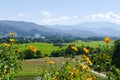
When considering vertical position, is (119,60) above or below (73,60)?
below

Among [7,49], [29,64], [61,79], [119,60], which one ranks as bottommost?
[29,64]

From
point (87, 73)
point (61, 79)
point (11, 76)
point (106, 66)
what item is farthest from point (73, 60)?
point (11, 76)

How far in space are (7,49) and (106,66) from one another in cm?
222

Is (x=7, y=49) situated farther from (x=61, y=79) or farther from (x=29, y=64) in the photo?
(x=29, y=64)

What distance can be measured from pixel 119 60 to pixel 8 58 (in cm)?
4921

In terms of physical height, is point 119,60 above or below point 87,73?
below

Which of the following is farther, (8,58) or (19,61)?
(19,61)

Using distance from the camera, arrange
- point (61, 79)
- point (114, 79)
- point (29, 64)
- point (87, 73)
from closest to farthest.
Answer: point (114, 79) < point (61, 79) < point (87, 73) < point (29, 64)

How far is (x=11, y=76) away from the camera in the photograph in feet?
20.7

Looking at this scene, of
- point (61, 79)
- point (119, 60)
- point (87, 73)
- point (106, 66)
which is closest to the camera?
point (106, 66)

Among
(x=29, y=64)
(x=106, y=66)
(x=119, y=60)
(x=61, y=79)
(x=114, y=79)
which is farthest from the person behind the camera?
(x=29, y=64)

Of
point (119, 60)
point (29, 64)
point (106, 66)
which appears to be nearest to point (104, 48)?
point (106, 66)

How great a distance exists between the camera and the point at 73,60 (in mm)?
7988

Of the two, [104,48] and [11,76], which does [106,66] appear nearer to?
[104,48]
